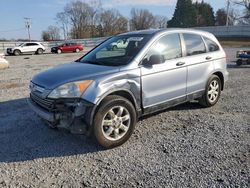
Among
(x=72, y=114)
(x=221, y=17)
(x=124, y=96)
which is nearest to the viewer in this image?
(x=72, y=114)

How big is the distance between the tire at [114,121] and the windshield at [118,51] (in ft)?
2.51

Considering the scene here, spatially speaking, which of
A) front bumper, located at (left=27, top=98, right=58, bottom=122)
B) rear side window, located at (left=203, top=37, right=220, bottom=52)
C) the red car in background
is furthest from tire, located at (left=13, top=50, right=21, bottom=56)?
front bumper, located at (left=27, top=98, right=58, bottom=122)

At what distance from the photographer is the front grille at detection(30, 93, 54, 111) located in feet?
13.4

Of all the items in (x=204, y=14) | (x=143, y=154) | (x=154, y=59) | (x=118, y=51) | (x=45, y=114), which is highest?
(x=204, y=14)

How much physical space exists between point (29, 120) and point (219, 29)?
186 feet

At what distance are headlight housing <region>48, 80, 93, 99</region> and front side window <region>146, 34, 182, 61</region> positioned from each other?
1.37 m

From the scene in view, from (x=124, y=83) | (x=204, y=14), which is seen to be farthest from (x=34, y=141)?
(x=204, y=14)

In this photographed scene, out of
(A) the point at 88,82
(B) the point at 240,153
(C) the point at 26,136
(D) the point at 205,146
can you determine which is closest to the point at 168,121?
(D) the point at 205,146

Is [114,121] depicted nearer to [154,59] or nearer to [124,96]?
[124,96]

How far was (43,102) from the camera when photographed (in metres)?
4.25

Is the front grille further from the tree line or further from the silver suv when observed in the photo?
the tree line

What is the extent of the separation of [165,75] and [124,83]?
958mm

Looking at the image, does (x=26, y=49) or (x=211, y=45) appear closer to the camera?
(x=211, y=45)

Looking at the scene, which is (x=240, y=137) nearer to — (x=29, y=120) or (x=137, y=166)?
(x=137, y=166)
